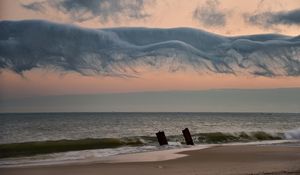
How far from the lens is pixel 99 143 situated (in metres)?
30.4

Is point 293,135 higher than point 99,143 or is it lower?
lower

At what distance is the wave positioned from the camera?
2534 centimetres

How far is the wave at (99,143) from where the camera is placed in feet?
83.1

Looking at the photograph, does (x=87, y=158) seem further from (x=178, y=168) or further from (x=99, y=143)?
(x=99, y=143)

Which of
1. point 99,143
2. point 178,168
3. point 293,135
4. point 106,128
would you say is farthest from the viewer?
point 106,128

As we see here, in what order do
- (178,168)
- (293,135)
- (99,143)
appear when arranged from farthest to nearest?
1. (293,135)
2. (99,143)
3. (178,168)

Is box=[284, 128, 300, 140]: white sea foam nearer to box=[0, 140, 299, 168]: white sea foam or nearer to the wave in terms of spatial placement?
the wave

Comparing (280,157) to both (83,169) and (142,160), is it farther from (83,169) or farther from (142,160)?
(83,169)

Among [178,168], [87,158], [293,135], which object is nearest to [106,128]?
[293,135]

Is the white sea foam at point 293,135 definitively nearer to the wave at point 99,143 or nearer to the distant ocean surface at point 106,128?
the wave at point 99,143

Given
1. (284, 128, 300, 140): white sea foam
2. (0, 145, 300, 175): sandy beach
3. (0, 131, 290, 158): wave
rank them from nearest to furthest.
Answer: (0, 145, 300, 175): sandy beach
(0, 131, 290, 158): wave
(284, 128, 300, 140): white sea foam

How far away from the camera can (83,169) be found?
14625 millimetres

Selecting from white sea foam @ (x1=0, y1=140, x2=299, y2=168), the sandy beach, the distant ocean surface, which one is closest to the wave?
white sea foam @ (x1=0, y1=140, x2=299, y2=168)

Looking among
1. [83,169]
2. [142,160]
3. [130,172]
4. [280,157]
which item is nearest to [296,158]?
[280,157]
